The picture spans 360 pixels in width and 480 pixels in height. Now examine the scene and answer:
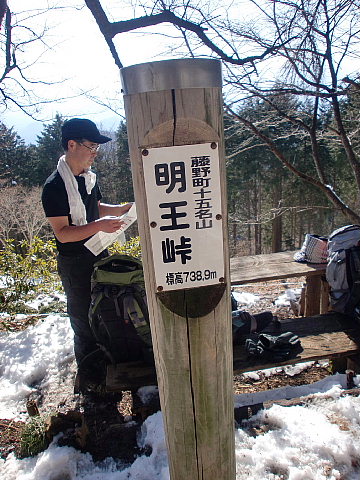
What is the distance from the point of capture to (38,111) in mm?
6148

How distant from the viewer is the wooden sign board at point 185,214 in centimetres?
111

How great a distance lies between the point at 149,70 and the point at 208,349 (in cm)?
91

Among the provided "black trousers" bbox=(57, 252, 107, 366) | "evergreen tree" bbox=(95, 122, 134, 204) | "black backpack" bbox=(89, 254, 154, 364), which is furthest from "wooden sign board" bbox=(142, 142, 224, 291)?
"evergreen tree" bbox=(95, 122, 134, 204)

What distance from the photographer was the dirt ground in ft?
7.39

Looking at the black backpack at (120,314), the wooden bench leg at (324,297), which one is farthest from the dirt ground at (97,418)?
the wooden bench leg at (324,297)

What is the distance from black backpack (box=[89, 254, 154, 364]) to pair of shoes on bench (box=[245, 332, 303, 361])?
72 centimetres

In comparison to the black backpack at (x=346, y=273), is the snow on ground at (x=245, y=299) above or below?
below

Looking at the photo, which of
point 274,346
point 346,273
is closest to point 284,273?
point 346,273

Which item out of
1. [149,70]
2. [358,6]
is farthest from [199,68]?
[358,6]

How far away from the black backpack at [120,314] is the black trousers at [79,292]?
0.18 m

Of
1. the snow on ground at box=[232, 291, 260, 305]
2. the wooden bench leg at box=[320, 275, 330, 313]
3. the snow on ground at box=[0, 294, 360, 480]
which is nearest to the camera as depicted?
the snow on ground at box=[0, 294, 360, 480]

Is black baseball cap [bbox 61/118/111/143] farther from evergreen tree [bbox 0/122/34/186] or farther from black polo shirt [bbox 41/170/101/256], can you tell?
evergreen tree [bbox 0/122/34/186]

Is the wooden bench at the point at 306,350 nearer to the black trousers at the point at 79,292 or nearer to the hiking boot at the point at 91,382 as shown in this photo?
the hiking boot at the point at 91,382

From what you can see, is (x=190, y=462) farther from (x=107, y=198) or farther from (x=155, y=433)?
(x=107, y=198)
